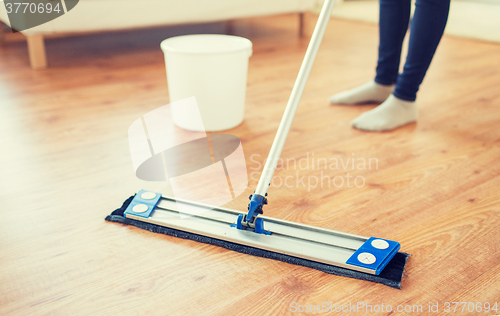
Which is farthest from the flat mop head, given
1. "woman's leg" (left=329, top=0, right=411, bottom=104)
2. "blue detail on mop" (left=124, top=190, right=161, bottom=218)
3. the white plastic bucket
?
"woman's leg" (left=329, top=0, right=411, bottom=104)

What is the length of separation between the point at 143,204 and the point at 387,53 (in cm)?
96

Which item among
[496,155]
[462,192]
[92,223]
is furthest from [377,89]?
[92,223]

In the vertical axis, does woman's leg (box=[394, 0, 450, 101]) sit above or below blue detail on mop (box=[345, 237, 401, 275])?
above

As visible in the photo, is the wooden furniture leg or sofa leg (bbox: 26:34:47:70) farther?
the wooden furniture leg

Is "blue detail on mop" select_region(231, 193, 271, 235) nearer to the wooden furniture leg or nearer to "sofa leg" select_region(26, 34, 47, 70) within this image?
"sofa leg" select_region(26, 34, 47, 70)

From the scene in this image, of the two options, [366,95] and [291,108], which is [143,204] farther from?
[366,95]

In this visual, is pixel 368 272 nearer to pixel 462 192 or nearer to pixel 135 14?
pixel 462 192

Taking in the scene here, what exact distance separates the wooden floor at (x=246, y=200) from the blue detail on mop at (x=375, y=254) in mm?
34

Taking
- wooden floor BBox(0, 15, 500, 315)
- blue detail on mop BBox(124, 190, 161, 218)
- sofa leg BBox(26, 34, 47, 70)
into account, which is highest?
sofa leg BBox(26, 34, 47, 70)

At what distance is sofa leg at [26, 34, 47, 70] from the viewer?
1862 mm

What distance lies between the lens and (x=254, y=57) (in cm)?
219

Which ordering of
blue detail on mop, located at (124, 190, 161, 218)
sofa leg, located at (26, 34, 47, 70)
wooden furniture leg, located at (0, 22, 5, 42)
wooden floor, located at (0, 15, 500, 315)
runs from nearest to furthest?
wooden floor, located at (0, 15, 500, 315)
blue detail on mop, located at (124, 190, 161, 218)
sofa leg, located at (26, 34, 47, 70)
wooden furniture leg, located at (0, 22, 5, 42)

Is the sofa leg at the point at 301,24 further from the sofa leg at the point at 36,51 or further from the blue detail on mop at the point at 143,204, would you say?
the blue detail on mop at the point at 143,204

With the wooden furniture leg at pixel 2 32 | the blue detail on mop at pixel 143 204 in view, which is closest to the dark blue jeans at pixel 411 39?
the blue detail on mop at pixel 143 204
